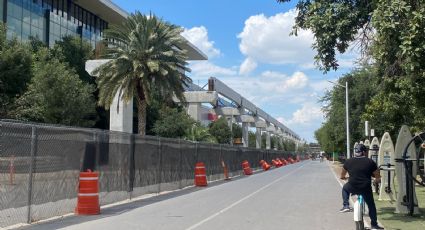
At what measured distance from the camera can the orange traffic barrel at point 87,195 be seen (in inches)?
592

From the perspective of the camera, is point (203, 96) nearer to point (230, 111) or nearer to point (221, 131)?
point (230, 111)

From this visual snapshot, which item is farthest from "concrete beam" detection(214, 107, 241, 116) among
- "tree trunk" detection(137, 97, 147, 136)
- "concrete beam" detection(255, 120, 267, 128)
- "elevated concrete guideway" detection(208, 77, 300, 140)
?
"tree trunk" detection(137, 97, 147, 136)

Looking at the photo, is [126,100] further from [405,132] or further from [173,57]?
[405,132]

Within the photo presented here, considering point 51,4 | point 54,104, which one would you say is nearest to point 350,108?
point 54,104

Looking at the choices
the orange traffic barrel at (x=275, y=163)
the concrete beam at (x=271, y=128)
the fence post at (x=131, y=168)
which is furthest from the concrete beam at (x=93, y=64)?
the concrete beam at (x=271, y=128)

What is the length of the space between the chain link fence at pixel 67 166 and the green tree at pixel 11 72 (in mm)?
13965

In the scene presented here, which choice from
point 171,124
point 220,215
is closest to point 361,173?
point 220,215

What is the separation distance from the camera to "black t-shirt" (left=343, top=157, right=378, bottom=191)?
1083 centimetres

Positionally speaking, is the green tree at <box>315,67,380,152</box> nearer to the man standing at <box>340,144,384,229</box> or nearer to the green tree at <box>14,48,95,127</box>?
the green tree at <box>14,48,95,127</box>

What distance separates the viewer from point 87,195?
15.1m

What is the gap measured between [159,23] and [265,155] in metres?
32.3

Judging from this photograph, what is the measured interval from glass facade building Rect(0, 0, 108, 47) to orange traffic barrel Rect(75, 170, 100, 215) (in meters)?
34.9

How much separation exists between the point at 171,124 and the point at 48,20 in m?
16.5

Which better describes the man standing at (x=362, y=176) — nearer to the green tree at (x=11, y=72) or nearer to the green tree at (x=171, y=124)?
the green tree at (x=11, y=72)
